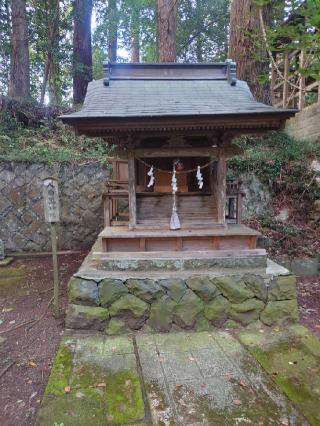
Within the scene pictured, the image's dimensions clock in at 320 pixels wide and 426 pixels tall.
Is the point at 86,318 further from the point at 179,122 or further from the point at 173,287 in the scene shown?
the point at 179,122

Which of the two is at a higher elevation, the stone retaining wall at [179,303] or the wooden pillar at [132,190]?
the wooden pillar at [132,190]

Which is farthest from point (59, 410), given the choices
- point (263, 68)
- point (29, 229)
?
point (263, 68)

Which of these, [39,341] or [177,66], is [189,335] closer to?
[39,341]

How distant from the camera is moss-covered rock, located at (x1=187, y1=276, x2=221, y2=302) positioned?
3627 mm

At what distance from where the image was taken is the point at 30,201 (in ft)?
21.1

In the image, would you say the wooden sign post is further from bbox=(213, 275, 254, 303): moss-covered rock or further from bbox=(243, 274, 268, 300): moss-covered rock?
bbox=(243, 274, 268, 300): moss-covered rock

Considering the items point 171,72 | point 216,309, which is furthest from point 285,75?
point 216,309

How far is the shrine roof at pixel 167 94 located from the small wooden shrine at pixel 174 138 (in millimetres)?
12

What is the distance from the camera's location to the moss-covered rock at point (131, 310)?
3.53m

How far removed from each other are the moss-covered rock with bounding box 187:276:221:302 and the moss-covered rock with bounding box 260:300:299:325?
2.28 feet

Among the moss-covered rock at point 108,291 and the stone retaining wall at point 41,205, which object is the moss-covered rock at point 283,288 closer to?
the moss-covered rock at point 108,291

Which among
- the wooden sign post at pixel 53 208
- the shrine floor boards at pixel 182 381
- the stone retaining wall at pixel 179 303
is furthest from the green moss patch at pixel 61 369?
the wooden sign post at pixel 53 208

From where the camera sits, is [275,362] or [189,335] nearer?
[275,362]

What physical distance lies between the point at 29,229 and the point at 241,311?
485cm
